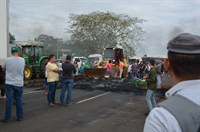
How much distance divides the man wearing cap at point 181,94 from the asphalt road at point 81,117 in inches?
180

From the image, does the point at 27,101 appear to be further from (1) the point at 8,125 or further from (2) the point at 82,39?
(2) the point at 82,39

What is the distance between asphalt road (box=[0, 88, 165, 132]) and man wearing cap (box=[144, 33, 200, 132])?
4583mm

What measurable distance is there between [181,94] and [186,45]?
286 millimetres

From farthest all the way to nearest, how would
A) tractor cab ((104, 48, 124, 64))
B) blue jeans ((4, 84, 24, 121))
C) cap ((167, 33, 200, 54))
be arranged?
tractor cab ((104, 48, 124, 64)) → blue jeans ((4, 84, 24, 121)) → cap ((167, 33, 200, 54))

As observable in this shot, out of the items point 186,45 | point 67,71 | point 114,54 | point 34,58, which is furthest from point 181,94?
point 114,54

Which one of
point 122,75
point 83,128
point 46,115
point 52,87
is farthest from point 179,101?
point 122,75

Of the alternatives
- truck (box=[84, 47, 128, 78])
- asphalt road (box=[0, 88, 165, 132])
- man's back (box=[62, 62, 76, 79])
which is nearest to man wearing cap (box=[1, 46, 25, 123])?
asphalt road (box=[0, 88, 165, 132])

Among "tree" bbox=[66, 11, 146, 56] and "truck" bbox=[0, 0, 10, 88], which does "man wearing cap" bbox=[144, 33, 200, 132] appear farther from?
"tree" bbox=[66, 11, 146, 56]

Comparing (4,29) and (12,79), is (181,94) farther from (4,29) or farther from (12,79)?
(4,29)

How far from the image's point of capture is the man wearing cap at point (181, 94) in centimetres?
125

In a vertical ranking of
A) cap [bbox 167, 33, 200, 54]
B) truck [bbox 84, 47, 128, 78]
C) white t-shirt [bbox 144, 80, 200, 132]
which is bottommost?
truck [bbox 84, 47, 128, 78]

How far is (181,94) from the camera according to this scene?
136 centimetres

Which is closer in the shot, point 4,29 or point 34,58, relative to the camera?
point 4,29

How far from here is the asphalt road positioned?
5.90 m
